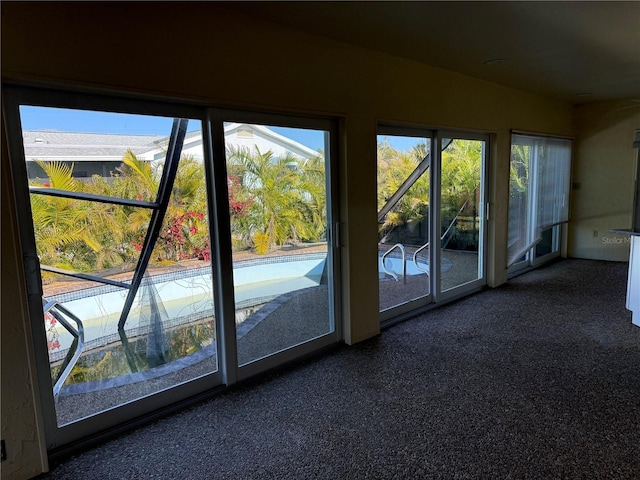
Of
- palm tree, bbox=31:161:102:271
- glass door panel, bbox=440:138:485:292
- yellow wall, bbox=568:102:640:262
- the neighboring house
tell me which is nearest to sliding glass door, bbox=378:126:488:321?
glass door panel, bbox=440:138:485:292

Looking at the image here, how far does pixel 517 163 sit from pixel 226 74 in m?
4.45

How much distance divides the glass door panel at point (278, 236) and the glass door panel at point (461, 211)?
Result: 5.86ft

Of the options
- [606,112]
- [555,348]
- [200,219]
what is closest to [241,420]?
[200,219]

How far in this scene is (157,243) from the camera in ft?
8.44

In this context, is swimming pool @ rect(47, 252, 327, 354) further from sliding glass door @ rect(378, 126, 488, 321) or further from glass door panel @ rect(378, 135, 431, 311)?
sliding glass door @ rect(378, 126, 488, 321)

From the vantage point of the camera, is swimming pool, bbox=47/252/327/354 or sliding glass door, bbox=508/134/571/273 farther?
sliding glass door, bbox=508/134/571/273

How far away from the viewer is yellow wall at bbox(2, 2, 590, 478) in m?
1.93

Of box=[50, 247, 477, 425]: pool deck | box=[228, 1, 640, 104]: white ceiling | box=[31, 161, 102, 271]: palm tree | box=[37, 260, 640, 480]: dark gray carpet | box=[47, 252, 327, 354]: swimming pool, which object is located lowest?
box=[37, 260, 640, 480]: dark gray carpet

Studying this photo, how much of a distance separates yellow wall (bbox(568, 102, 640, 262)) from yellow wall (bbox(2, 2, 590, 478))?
118 inches

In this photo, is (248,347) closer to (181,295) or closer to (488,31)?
(181,295)

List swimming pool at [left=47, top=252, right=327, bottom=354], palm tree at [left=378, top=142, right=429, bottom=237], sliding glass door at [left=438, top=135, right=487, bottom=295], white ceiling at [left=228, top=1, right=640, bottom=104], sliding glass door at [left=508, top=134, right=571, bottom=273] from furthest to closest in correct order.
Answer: sliding glass door at [left=508, top=134, right=571, bottom=273], sliding glass door at [left=438, top=135, right=487, bottom=295], palm tree at [left=378, top=142, right=429, bottom=237], white ceiling at [left=228, top=1, right=640, bottom=104], swimming pool at [left=47, top=252, right=327, bottom=354]

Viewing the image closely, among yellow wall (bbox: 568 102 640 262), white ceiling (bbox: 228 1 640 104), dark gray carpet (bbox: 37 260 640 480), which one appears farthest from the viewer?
yellow wall (bbox: 568 102 640 262)

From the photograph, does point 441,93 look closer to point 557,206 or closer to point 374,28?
point 374,28

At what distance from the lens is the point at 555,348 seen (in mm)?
3391
